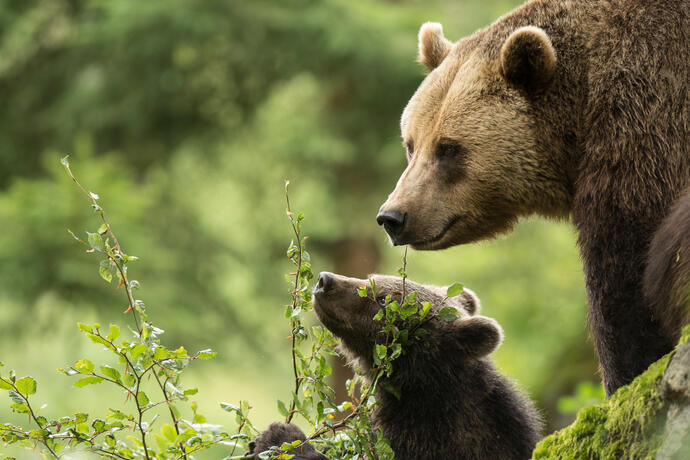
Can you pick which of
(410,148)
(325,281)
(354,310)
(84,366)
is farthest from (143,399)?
(410,148)

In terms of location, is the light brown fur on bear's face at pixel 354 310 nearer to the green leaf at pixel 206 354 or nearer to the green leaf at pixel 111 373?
the green leaf at pixel 206 354

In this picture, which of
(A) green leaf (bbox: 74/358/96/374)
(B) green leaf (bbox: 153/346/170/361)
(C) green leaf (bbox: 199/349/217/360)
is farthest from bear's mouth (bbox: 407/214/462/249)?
(A) green leaf (bbox: 74/358/96/374)

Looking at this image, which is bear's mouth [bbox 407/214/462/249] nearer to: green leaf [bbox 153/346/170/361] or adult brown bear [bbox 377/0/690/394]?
adult brown bear [bbox 377/0/690/394]

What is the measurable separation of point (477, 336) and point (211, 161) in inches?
351

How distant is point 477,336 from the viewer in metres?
4.89

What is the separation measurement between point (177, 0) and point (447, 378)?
7.95 m

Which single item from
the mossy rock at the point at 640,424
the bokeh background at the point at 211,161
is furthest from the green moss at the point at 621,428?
the bokeh background at the point at 211,161

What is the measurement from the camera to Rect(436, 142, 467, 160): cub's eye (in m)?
4.50

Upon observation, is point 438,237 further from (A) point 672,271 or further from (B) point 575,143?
(A) point 672,271

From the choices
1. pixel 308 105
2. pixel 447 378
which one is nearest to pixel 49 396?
pixel 308 105

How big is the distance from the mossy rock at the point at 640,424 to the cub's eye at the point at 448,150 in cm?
165

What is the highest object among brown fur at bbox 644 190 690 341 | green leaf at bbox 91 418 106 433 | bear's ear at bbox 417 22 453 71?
bear's ear at bbox 417 22 453 71

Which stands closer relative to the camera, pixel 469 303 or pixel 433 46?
pixel 433 46

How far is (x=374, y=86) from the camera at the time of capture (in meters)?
12.1
